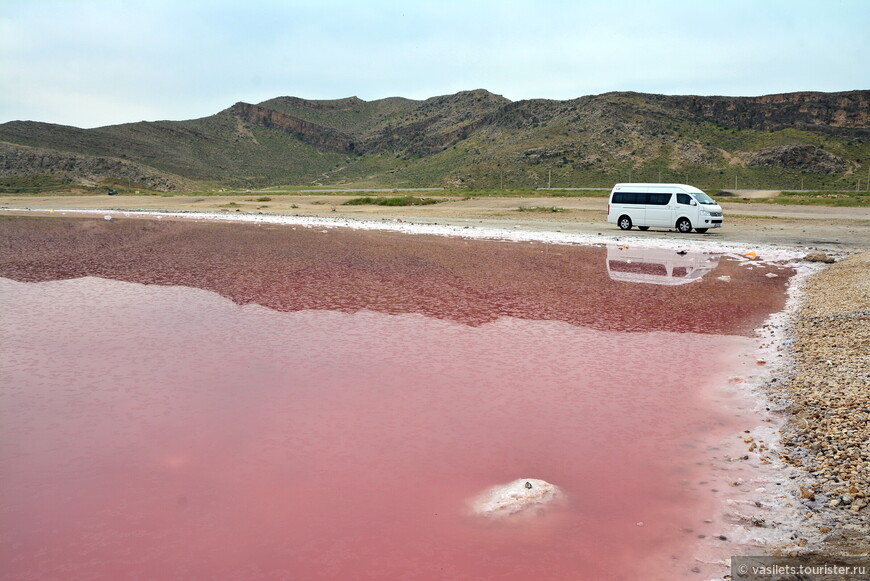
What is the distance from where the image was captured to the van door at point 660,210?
31.9m

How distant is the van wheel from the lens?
31.7 metres

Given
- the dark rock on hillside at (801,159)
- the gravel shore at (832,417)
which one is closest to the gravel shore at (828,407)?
the gravel shore at (832,417)

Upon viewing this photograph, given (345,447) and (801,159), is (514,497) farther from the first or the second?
(801,159)

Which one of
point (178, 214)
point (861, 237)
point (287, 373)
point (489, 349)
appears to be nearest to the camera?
point (287, 373)

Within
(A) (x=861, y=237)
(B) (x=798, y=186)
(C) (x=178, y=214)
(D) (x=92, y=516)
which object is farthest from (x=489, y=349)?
(B) (x=798, y=186)

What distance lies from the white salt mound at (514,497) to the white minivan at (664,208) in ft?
93.2

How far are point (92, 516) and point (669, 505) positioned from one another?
4988mm

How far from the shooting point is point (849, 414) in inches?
262

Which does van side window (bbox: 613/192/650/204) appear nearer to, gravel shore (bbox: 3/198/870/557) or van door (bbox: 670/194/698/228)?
van door (bbox: 670/194/698/228)

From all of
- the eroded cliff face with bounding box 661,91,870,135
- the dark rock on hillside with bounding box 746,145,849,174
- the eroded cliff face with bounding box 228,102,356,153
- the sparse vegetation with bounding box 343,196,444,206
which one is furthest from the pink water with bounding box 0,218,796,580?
the eroded cliff face with bounding box 228,102,356,153

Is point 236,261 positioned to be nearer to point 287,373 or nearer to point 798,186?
point 287,373

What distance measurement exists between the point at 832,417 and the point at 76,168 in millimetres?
116082

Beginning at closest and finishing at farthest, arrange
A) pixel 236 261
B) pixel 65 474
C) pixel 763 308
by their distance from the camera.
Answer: pixel 65 474
pixel 763 308
pixel 236 261

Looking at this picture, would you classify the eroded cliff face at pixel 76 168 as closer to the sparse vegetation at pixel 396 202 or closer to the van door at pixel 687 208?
the sparse vegetation at pixel 396 202
